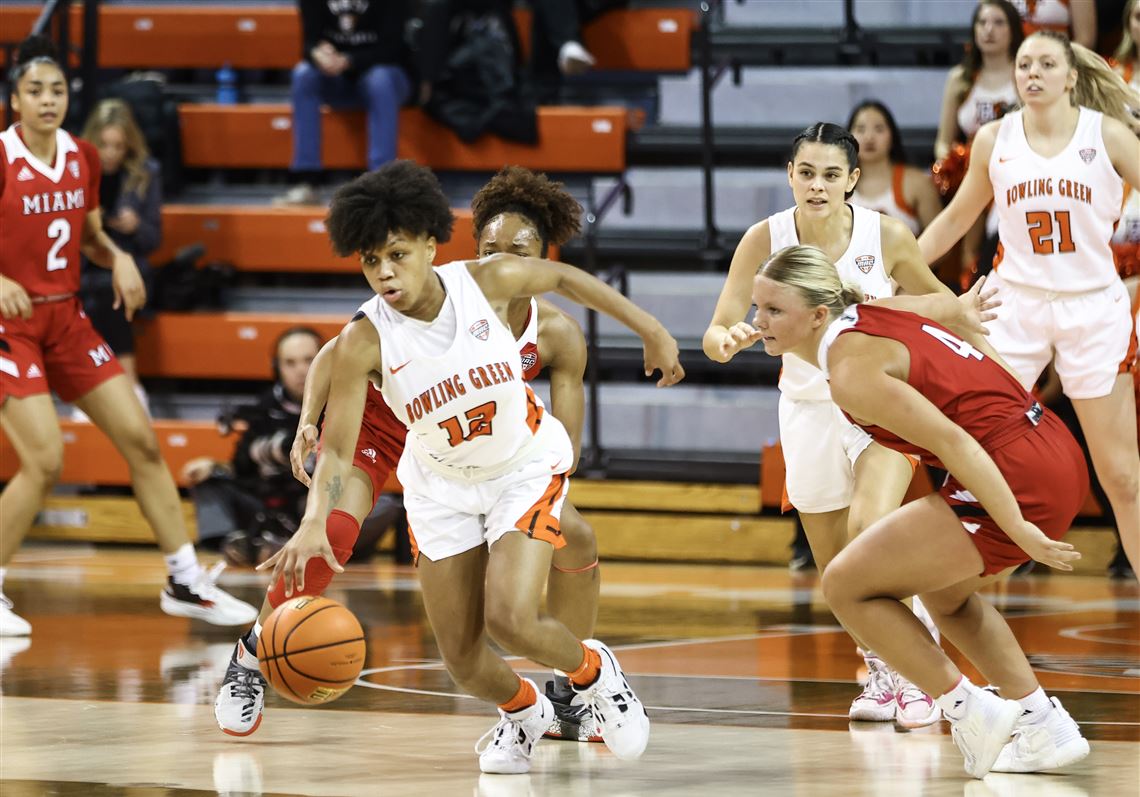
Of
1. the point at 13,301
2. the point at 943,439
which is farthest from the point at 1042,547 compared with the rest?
the point at 13,301

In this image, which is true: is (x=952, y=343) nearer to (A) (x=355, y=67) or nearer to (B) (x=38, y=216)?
(B) (x=38, y=216)

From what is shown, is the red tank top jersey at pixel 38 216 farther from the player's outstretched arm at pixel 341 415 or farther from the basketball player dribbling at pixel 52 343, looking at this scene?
the player's outstretched arm at pixel 341 415

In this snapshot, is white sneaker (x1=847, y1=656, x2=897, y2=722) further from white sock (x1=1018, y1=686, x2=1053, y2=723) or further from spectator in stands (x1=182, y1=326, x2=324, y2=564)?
spectator in stands (x1=182, y1=326, x2=324, y2=564)

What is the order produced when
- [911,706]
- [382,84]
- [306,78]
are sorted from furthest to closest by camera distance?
[306,78] < [382,84] < [911,706]

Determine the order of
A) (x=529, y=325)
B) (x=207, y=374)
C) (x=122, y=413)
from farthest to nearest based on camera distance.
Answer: (x=207, y=374) < (x=122, y=413) < (x=529, y=325)

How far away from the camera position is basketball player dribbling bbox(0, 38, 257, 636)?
7047 millimetres

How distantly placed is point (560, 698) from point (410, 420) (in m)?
1.07

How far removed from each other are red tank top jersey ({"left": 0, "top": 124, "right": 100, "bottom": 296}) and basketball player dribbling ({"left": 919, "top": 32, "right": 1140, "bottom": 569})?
3.45 meters

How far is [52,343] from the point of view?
718 centimetres

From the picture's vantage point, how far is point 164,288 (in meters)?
11.2

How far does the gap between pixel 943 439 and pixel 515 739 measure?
4.30 feet

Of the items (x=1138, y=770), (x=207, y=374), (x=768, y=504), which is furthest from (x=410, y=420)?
(x=207, y=374)

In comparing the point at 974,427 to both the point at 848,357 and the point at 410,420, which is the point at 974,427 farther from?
the point at 410,420

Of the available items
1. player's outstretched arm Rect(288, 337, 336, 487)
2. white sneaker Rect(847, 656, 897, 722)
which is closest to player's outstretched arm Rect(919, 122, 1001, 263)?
white sneaker Rect(847, 656, 897, 722)
